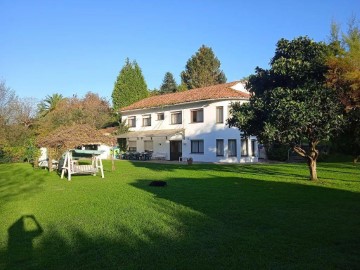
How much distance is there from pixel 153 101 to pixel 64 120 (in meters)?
10.4

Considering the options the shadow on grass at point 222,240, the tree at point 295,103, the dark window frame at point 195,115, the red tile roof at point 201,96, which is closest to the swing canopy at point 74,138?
the tree at point 295,103

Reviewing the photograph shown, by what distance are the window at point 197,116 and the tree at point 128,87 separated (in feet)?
85.4

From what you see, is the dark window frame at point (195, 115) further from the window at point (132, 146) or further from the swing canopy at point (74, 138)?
the swing canopy at point (74, 138)

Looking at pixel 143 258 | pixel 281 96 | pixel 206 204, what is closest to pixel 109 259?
pixel 143 258

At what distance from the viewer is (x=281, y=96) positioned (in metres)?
15.7

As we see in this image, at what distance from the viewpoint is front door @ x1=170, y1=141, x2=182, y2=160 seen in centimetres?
3812

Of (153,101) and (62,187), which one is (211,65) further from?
(62,187)

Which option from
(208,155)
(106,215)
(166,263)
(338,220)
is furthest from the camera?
(208,155)

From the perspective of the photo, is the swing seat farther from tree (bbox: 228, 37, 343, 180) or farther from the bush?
the bush

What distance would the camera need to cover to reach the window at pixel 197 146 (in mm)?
35469

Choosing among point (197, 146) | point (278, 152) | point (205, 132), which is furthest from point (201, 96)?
point (278, 152)

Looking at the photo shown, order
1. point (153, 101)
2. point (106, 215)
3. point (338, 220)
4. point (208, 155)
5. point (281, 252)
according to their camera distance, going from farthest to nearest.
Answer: point (153, 101), point (208, 155), point (106, 215), point (338, 220), point (281, 252)

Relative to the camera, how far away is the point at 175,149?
38562 mm

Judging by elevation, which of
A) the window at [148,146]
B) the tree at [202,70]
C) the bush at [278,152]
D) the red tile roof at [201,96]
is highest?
the tree at [202,70]
